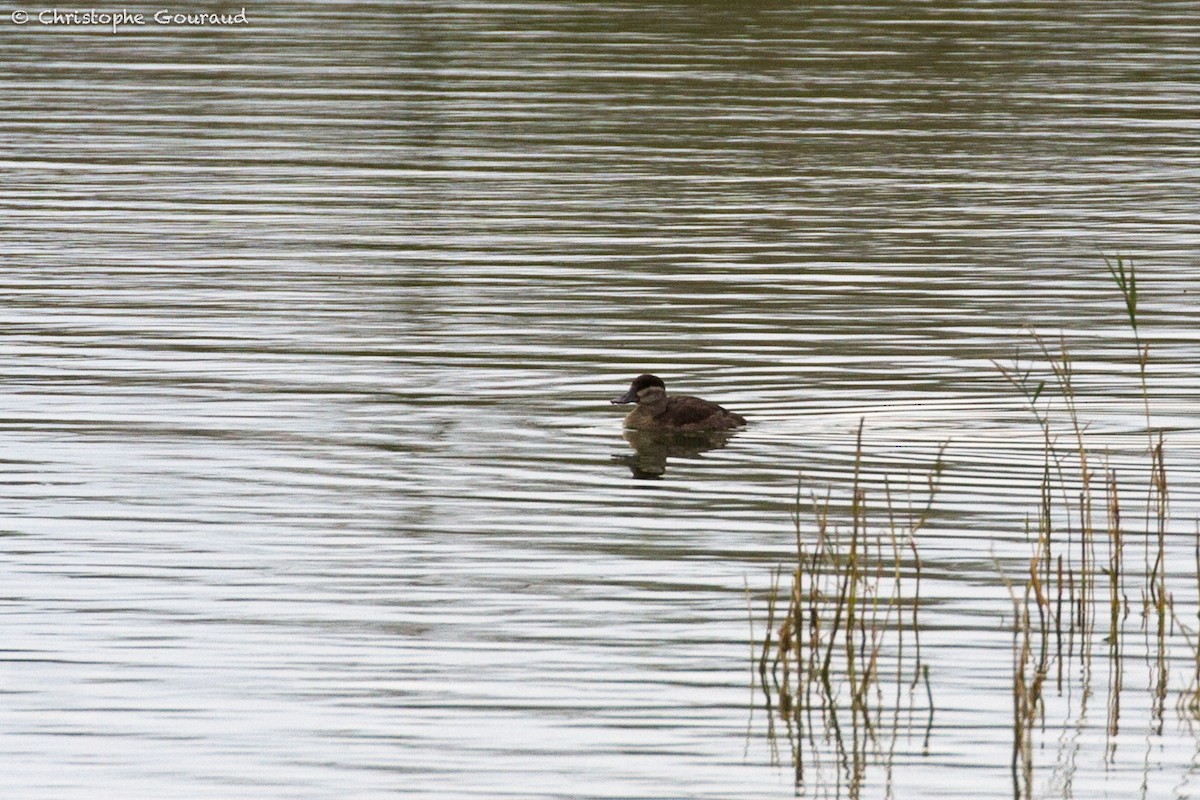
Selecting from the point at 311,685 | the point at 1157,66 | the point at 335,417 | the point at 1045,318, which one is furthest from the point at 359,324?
the point at 1157,66

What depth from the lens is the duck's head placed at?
46.1ft

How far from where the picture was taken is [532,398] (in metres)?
15.0

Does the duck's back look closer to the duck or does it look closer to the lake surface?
the duck

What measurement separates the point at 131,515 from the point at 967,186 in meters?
13.7

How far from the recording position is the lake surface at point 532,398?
8.83 meters

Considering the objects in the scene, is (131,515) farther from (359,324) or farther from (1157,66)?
(1157,66)

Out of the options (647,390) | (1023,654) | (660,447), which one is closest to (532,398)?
(647,390)

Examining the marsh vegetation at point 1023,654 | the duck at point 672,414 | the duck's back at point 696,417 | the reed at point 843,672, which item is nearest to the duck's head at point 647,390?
the duck at point 672,414

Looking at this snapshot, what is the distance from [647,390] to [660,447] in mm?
560

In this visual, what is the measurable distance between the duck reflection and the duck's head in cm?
20

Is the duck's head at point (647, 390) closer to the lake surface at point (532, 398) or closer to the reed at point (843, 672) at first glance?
the lake surface at point (532, 398)

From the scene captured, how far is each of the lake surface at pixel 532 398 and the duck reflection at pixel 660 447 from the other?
3.7 inches

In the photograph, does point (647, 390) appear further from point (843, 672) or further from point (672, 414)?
point (843, 672)

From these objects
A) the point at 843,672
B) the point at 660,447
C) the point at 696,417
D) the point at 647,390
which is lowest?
the point at 843,672
